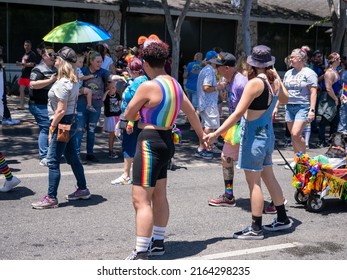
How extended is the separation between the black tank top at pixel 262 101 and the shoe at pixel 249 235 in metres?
1.21

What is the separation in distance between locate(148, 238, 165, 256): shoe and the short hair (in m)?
1.58

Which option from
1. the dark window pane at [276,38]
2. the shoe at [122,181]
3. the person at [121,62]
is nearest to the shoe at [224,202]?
the shoe at [122,181]

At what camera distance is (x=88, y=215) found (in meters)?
6.87

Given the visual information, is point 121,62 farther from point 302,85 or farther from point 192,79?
point 302,85

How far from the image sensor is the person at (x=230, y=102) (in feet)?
23.0

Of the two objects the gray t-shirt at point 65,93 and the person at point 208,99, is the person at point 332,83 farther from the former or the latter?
the gray t-shirt at point 65,93

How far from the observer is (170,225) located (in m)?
6.54

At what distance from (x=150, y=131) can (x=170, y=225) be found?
166 centimetres

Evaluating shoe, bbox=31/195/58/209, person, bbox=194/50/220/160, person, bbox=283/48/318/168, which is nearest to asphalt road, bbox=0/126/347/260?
shoe, bbox=31/195/58/209

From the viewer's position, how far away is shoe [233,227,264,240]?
6.03m

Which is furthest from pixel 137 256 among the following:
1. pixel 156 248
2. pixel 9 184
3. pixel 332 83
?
pixel 332 83

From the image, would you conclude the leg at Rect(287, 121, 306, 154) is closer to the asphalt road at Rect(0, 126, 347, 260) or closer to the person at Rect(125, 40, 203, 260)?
the asphalt road at Rect(0, 126, 347, 260)

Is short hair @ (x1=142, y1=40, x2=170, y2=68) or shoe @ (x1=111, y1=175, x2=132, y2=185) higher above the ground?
short hair @ (x1=142, y1=40, x2=170, y2=68)
